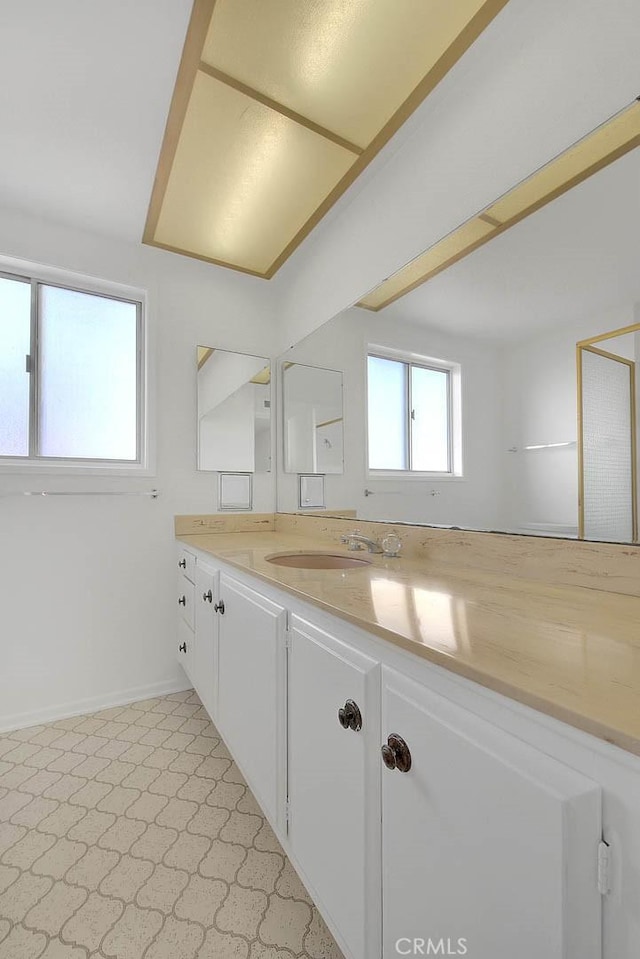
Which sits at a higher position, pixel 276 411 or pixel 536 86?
pixel 536 86

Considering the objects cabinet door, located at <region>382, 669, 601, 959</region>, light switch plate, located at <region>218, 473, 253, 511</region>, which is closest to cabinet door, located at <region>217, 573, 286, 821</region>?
cabinet door, located at <region>382, 669, 601, 959</region>

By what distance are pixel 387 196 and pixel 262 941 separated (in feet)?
7.76

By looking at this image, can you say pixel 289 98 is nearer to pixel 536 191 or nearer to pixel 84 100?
pixel 84 100

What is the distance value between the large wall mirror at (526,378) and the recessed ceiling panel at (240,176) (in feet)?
1.84

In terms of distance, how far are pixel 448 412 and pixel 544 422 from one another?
13.5 inches

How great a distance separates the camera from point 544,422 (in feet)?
3.73

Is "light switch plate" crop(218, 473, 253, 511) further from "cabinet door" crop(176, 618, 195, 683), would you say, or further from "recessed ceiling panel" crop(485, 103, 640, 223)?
"recessed ceiling panel" crop(485, 103, 640, 223)

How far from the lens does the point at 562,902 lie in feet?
1.40

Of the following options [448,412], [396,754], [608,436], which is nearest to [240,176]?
[448,412]

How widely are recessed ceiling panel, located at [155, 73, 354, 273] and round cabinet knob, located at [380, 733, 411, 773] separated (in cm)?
184

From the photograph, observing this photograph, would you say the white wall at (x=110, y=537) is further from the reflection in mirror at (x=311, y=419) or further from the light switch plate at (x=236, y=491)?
the reflection in mirror at (x=311, y=419)

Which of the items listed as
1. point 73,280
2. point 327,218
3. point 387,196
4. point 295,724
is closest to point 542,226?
point 387,196

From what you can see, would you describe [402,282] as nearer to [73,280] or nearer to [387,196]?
[387,196]

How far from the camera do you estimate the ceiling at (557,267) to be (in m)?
0.96
